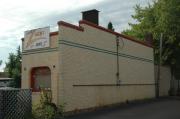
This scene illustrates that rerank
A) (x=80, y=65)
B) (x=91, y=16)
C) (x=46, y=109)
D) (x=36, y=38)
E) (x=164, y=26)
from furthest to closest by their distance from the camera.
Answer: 1. (x=164, y=26)
2. (x=91, y=16)
3. (x=80, y=65)
4. (x=36, y=38)
5. (x=46, y=109)

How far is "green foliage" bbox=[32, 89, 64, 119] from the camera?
18.6m

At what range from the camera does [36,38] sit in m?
22.7

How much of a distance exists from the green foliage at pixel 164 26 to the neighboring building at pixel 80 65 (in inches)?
390

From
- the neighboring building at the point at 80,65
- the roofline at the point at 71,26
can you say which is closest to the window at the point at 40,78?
the neighboring building at the point at 80,65

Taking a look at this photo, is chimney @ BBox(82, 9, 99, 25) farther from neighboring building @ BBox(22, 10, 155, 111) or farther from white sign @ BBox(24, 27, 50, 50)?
white sign @ BBox(24, 27, 50, 50)

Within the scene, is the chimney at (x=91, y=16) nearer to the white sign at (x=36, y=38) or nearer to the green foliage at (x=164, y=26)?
the white sign at (x=36, y=38)

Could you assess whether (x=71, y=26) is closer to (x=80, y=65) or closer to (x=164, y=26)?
(x=80, y=65)

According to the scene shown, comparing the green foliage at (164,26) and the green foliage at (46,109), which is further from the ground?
the green foliage at (164,26)

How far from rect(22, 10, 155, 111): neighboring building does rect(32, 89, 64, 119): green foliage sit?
23.3 inches

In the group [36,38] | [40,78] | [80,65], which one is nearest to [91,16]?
[80,65]

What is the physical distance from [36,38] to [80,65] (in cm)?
296

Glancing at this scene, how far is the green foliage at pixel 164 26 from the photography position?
37875mm

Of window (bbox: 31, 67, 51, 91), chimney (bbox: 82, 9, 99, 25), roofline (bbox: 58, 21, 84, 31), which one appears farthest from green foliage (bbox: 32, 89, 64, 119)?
chimney (bbox: 82, 9, 99, 25)

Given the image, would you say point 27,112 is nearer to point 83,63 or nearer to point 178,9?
point 83,63
